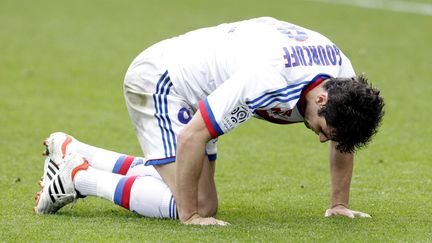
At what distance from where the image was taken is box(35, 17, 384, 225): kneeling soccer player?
20.2 feet

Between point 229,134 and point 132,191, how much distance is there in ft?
13.5

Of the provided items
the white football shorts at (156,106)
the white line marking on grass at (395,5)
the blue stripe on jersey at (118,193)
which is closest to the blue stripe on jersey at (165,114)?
the white football shorts at (156,106)

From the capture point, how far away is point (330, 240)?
6.17 meters

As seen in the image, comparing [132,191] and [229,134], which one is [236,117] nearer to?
[132,191]

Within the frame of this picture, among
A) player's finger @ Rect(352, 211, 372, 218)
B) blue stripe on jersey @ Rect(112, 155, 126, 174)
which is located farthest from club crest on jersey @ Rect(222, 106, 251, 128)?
blue stripe on jersey @ Rect(112, 155, 126, 174)

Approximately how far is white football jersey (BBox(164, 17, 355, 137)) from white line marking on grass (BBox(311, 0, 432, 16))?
14856mm

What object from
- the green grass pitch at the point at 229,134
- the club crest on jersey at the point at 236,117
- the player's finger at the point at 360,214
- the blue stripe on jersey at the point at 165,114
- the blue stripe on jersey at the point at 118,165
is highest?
the club crest on jersey at the point at 236,117

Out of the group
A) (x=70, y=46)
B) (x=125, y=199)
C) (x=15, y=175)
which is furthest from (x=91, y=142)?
(x=70, y=46)

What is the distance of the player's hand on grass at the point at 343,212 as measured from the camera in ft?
23.0

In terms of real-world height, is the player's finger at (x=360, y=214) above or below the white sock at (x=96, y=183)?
below

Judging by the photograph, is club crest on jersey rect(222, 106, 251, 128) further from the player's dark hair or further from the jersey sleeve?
the player's dark hair

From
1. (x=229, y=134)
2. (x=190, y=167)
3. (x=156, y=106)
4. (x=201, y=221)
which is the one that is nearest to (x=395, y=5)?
(x=229, y=134)

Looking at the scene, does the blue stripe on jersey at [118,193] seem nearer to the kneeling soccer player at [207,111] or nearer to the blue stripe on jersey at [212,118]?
the kneeling soccer player at [207,111]

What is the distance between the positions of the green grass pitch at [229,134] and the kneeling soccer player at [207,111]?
0.76ft
